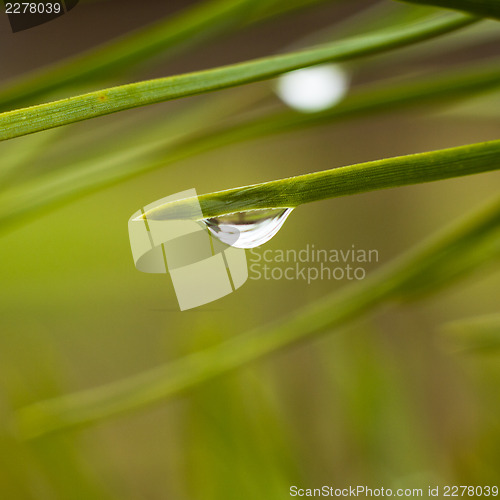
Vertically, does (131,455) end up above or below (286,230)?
below

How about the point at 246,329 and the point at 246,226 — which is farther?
the point at 246,329

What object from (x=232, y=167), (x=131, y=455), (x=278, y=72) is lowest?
(x=131, y=455)

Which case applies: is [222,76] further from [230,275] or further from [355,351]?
[355,351]

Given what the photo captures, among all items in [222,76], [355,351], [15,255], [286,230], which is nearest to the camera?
[222,76]

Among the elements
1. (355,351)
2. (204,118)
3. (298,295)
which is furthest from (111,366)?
(204,118)

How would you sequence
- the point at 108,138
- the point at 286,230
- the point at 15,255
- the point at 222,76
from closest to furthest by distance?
1. the point at 222,76
2. the point at 108,138
3. the point at 15,255
4. the point at 286,230
